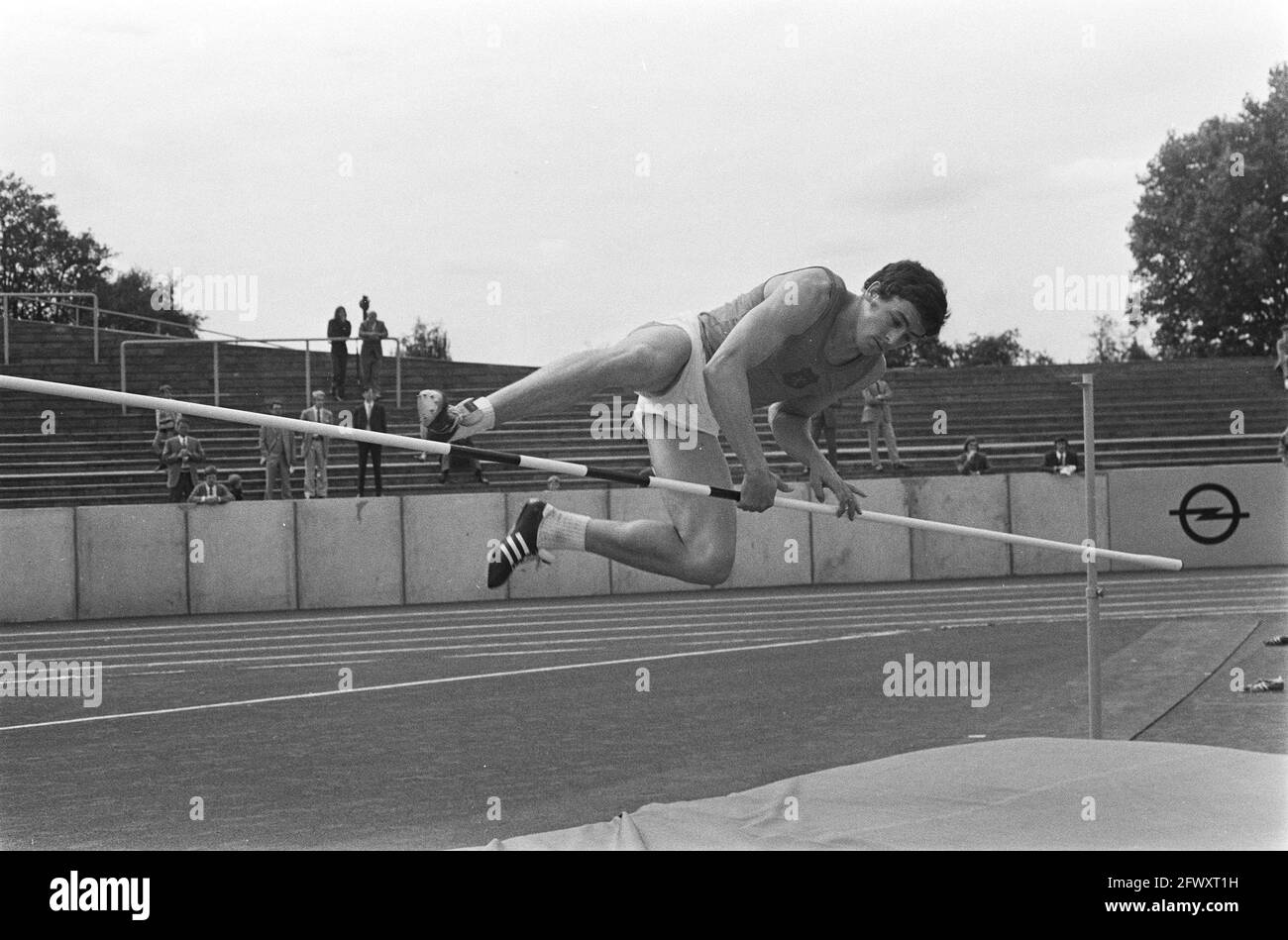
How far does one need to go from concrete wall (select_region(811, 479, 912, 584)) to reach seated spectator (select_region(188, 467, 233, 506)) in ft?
22.0

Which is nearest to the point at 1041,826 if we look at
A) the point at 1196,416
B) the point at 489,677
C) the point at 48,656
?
the point at 489,677

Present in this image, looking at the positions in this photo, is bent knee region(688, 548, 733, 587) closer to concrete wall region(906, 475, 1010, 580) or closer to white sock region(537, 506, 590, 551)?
white sock region(537, 506, 590, 551)

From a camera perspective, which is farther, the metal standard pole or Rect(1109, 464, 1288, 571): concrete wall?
Rect(1109, 464, 1288, 571): concrete wall

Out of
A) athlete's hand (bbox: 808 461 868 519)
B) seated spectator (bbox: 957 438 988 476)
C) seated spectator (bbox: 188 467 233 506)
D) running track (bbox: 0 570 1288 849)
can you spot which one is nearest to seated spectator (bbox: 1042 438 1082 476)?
seated spectator (bbox: 957 438 988 476)

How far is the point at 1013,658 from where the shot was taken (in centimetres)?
1061

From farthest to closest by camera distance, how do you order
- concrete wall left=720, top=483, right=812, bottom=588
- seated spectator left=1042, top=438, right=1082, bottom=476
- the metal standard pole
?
seated spectator left=1042, top=438, right=1082, bottom=476 < concrete wall left=720, top=483, right=812, bottom=588 < the metal standard pole

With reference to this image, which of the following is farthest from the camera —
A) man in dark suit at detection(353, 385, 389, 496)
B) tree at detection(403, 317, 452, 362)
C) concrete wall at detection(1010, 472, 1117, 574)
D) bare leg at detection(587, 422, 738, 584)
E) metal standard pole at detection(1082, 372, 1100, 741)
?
tree at detection(403, 317, 452, 362)

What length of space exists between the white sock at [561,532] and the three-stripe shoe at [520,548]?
0.03m

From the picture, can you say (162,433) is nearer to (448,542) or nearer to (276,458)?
(276,458)

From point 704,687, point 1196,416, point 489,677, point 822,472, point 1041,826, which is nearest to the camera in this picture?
point 1041,826

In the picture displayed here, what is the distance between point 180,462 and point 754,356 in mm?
12759

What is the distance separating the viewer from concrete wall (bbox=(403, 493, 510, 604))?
16500mm

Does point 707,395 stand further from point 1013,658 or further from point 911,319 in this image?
point 1013,658

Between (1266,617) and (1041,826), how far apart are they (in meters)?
8.73
